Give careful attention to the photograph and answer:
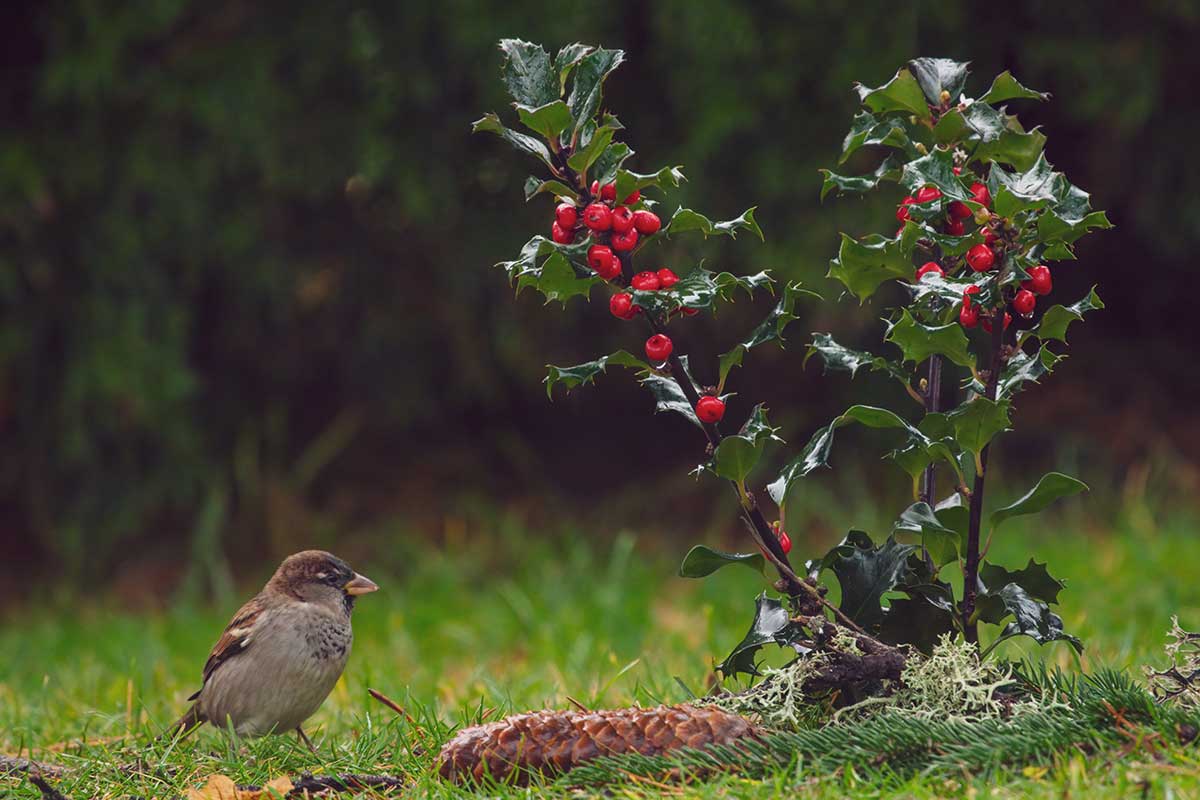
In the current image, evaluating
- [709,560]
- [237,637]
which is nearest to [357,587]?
[237,637]

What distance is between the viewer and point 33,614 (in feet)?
17.7

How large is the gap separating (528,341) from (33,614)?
2.22 metres

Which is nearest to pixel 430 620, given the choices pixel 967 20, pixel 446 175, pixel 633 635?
pixel 633 635

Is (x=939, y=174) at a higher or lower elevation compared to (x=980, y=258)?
higher

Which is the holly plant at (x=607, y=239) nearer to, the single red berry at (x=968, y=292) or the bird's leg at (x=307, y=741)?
the single red berry at (x=968, y=292)

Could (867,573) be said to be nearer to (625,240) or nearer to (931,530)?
(931,530)

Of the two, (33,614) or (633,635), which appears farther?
(33,614)

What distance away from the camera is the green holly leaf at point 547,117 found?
7.00ft

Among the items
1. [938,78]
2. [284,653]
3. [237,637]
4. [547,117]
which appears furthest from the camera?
[237,637]

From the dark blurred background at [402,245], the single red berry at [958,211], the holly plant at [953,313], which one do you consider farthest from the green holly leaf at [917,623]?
the dark blurred background at [402,245]

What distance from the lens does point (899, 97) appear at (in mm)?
2320

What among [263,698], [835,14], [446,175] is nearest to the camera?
[263,698]

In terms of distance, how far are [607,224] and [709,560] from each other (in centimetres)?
60

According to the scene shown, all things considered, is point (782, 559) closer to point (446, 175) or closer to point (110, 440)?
point (446, 175)
